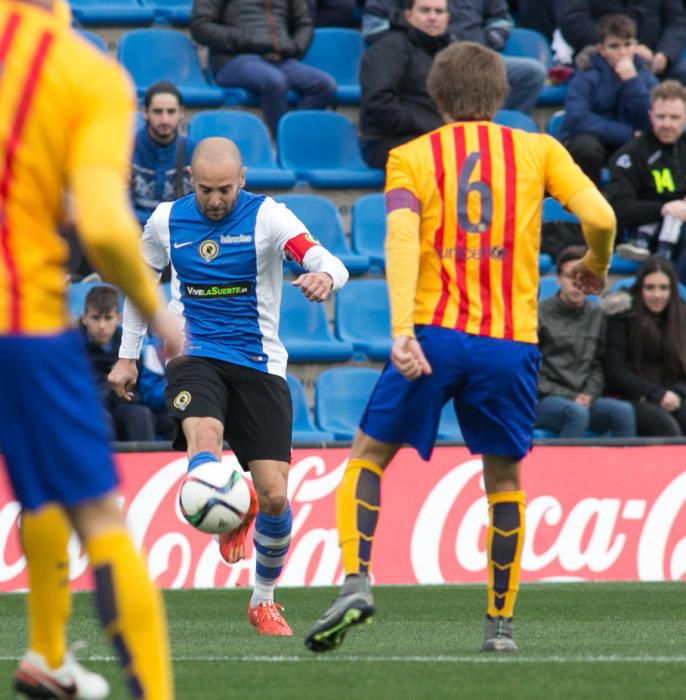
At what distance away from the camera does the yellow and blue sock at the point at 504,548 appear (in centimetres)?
612

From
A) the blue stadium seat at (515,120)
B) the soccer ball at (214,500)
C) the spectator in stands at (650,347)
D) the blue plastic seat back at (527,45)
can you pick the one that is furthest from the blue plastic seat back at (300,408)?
the soccer ball at (214,500)

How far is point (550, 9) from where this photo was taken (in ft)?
49.4

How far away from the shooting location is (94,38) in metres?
13.1

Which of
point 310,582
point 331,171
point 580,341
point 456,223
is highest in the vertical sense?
point 456,223

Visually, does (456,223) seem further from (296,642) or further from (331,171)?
(331,171)

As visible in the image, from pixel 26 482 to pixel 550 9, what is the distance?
11762 mm

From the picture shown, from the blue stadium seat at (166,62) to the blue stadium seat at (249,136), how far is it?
393mm

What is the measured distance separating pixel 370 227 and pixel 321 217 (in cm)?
47

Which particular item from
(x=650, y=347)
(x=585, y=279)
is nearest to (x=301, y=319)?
(x=650, y=347)

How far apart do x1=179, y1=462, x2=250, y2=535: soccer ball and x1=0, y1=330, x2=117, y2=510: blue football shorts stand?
2.68m

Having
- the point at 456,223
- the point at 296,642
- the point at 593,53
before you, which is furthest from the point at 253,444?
the point at 593,53

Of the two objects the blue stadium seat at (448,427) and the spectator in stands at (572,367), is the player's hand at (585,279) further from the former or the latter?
the blue stadium seat at (448,427)

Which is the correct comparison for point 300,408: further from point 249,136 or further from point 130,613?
point 130,613

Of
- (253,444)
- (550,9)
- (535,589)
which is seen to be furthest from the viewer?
(550,9)
